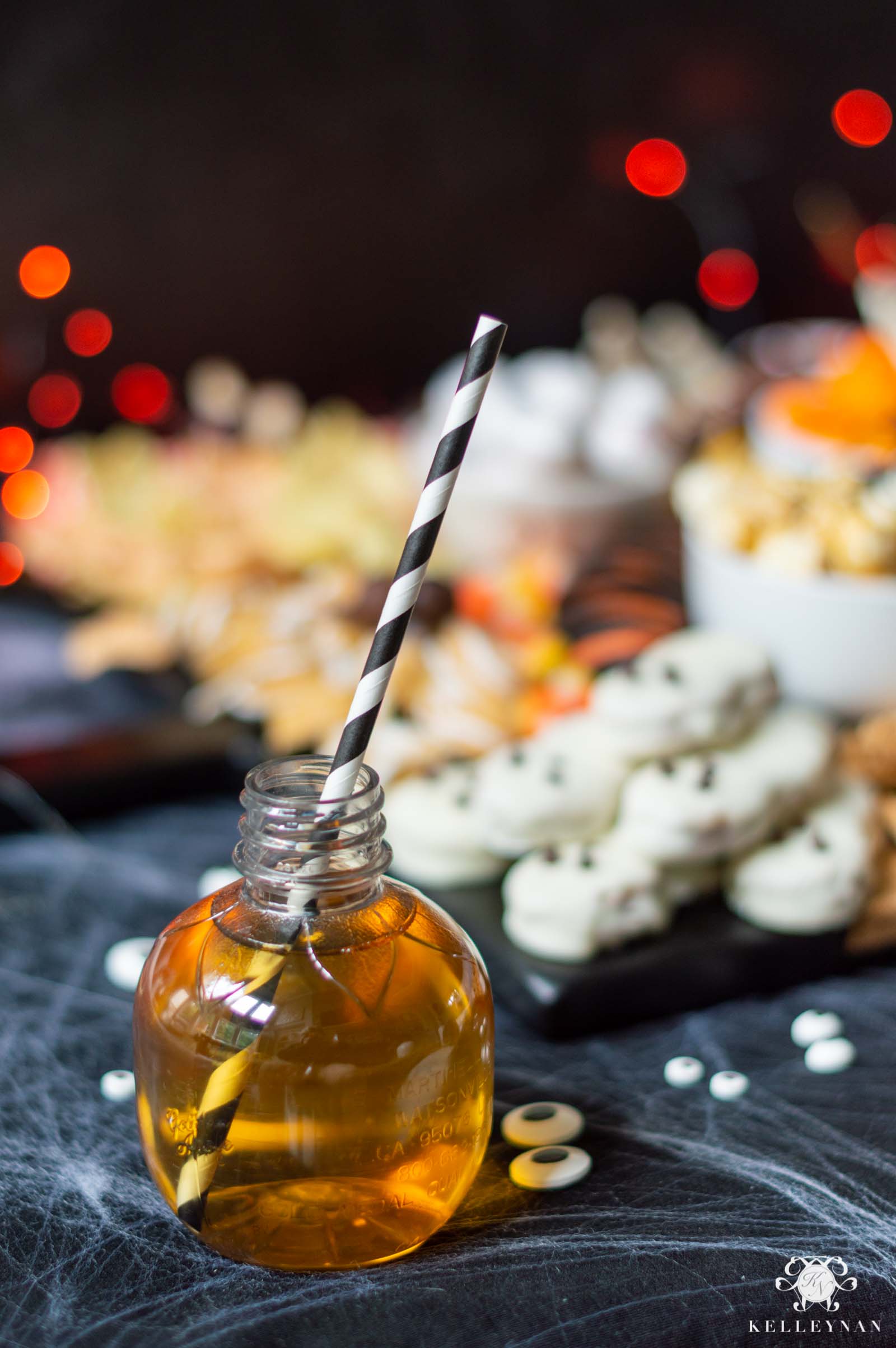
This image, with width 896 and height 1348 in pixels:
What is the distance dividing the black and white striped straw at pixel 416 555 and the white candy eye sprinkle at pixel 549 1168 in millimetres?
215

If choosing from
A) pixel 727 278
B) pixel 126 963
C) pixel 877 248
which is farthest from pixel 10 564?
pixel 877 248

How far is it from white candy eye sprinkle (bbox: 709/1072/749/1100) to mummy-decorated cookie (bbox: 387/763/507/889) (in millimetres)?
205

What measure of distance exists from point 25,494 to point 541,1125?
1.22 m

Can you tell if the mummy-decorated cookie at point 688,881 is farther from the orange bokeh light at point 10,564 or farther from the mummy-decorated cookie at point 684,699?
the orange bokeh light at point 10,564

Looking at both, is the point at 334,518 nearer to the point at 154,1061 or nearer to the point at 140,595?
the point at 140,595

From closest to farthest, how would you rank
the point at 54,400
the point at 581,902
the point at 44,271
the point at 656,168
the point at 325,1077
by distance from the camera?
the point at 325,1077
the point at 581,902
the point at 44,271
the point at 54,400
the point at 656,168

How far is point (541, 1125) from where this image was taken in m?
0.65

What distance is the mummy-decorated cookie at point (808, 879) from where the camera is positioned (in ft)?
2.51

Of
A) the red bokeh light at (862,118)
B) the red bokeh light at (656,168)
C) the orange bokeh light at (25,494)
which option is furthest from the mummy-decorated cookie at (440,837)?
the red bokeh light at (862,118)

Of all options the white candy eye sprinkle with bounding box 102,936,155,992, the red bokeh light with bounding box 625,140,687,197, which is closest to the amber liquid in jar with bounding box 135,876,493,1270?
the white candy eye sprinkle with bounding box 102,936,155,992

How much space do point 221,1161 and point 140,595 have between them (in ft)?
2.77

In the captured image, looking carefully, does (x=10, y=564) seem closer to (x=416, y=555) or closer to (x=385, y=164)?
(x=385, y=164)

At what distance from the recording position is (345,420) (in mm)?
1628

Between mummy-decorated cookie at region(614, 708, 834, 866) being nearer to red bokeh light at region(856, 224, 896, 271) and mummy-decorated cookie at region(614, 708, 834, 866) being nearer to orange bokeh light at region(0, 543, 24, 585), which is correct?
orange bokeh light at region(0, 543, 24, 585)
